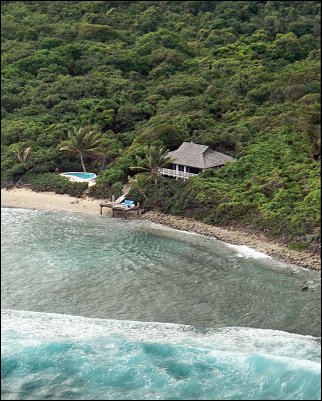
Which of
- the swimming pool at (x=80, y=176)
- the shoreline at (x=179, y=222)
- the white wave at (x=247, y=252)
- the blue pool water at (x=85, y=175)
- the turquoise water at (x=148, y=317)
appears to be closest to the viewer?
the turquoise water at (x=148, y=317)

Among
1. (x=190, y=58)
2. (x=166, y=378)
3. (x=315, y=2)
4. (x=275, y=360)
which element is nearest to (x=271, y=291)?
(x=275, y=360)

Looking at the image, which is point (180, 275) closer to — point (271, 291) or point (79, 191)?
point (271, 291)

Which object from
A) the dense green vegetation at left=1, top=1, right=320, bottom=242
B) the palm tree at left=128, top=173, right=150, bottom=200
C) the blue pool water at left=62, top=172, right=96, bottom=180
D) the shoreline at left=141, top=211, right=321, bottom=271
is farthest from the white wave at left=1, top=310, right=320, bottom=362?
the blue pool water at left=62, top=172, right=96, bottom=180

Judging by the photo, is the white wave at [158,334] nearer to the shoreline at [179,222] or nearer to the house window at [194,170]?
the shoreline at [179,222]

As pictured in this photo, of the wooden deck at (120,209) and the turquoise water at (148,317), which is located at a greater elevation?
the wooden deck at (120,209)

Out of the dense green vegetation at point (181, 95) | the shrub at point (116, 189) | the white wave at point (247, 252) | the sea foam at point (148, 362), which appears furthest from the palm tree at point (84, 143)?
the sea foam at point (148, 362)

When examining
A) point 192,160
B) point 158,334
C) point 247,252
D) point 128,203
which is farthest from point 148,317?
point 192,160
